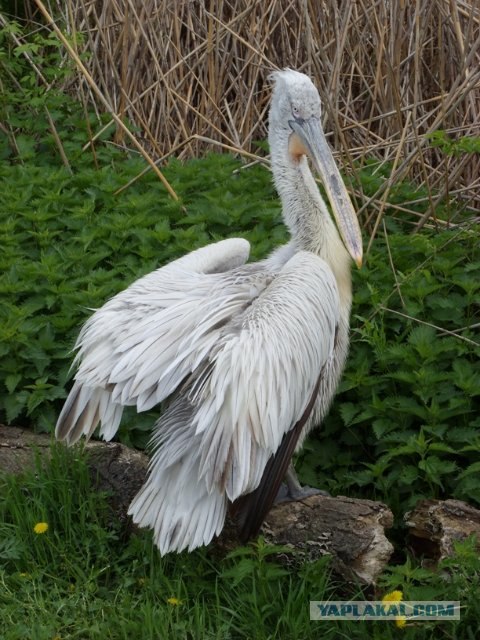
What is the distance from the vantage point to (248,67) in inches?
236

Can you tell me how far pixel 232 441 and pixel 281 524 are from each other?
486mm

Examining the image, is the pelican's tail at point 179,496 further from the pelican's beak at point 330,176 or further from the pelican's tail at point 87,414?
the pelican's beak at point 330,176

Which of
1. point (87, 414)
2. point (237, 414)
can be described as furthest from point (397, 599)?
point (87, 414)

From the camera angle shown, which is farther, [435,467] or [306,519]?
[435,467]

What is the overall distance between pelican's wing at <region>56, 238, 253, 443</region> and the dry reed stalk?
6.44 feet

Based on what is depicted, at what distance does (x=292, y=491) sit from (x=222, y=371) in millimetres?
679

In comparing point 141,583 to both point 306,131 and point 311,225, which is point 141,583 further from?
point 306,131

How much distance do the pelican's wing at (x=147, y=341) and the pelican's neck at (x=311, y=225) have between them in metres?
0.25

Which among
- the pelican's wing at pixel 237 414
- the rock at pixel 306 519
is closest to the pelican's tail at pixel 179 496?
the pelican's wing at pixel 237 414

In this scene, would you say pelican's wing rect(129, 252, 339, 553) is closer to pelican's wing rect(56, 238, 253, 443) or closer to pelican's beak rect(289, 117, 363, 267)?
pelican's wing rect(56, 238, 253, 443)

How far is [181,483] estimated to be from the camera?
323 centimetres

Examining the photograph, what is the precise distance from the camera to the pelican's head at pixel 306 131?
3787mm

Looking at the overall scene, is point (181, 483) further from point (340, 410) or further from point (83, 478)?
point (340, 410)

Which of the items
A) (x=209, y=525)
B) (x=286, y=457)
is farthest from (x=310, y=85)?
(x=209, y=525)
